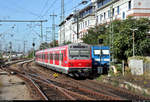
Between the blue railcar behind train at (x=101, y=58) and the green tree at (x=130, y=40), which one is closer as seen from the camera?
the blue railcar behind train at (x=101, y=58)

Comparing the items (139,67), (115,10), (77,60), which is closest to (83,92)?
(77,60)

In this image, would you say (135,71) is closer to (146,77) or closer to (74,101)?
(146,77)

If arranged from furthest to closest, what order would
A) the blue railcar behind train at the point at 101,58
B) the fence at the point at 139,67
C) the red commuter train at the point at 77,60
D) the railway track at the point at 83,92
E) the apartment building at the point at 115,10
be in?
the apartment building at the point at 115,10 < the blue railcar behind train at the point at 101,58 < the fence at the point at 139,67 < the red commuter train at the point at 77,60 < the railway track at the point at 83,92

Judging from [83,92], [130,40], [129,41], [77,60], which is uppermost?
[130,40]

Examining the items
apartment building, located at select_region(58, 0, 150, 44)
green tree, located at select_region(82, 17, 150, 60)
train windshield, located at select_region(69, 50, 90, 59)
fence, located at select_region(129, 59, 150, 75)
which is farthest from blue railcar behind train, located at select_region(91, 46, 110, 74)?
apartment building, located at select_region(58, 0, 150, 44)

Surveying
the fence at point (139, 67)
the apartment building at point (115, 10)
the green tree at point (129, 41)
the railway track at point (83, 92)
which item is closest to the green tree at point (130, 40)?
the green tree at point (129, 41)

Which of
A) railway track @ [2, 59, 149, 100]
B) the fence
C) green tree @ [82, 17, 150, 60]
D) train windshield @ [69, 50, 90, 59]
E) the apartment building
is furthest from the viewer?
the apartment building

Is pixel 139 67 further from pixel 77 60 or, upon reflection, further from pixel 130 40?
pixel 130 40

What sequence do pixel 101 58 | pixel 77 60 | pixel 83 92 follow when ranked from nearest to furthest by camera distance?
pixel 83 92
pixel 77 60
pixel 101 58

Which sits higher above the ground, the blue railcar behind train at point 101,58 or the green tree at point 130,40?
the green tree at point 130,40

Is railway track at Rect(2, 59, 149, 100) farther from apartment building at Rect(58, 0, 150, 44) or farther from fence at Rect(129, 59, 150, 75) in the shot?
apartment building at Rect(58, 0, 150, 44)

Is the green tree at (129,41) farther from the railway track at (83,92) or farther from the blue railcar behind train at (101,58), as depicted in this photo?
the railway track at (83,92)

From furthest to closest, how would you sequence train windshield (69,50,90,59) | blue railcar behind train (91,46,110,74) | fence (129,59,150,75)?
1. blue railcar behind train (91,46,110,74)
2. fence (129,59,150,75)
3. train windshield (69,50,90,59)

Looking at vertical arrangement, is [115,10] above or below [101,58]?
above
